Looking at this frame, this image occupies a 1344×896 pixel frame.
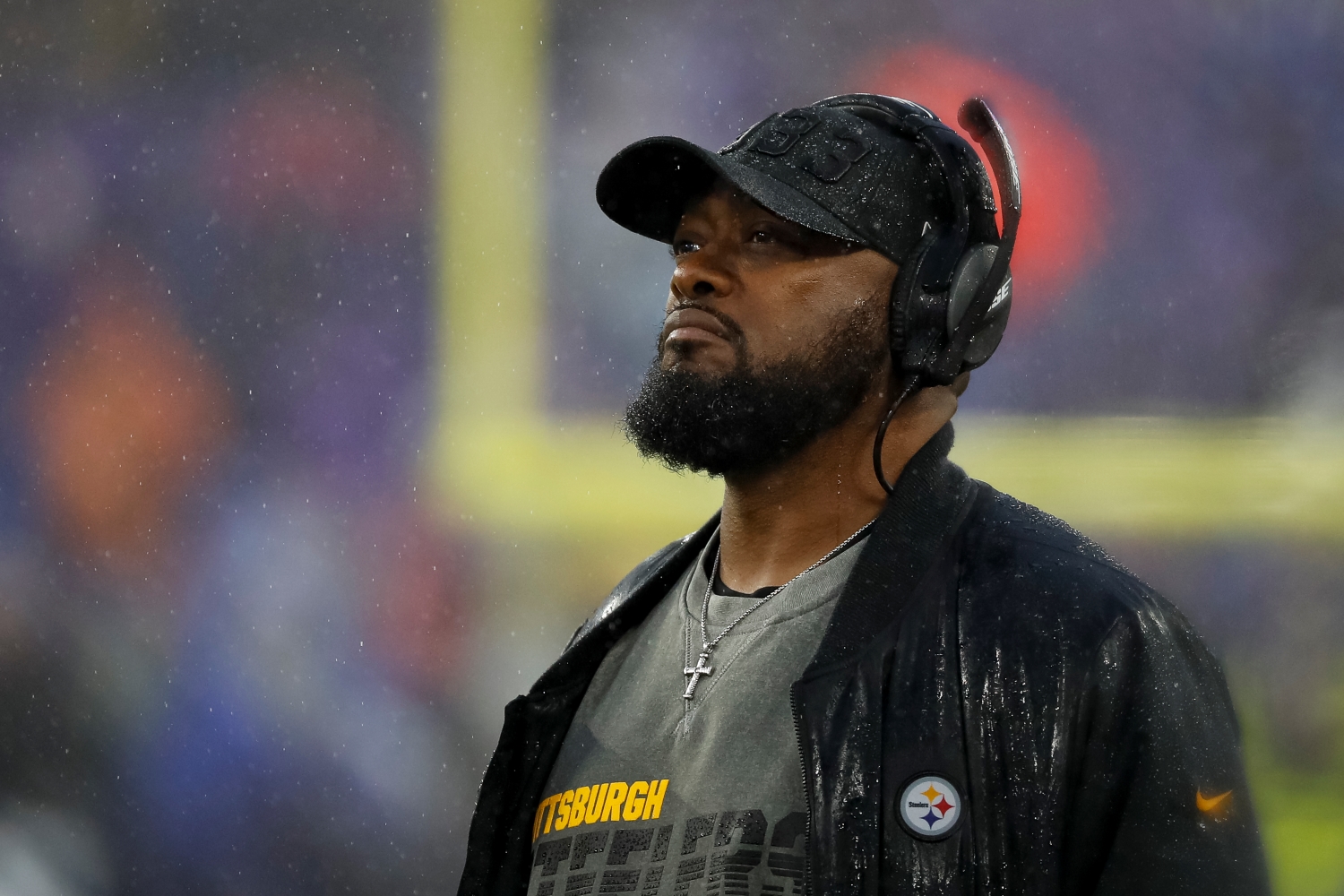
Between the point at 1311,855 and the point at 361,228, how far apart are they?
291cm

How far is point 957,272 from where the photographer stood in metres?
1.72

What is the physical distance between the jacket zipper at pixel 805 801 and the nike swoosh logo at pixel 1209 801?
0.35 meters

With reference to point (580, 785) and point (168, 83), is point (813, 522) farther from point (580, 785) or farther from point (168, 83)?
point (168, 83)

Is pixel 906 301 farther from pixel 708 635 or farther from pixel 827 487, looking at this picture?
pixel 708 635

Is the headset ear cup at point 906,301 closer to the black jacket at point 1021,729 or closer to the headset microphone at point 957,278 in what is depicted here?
the headset microphone at point 957,278

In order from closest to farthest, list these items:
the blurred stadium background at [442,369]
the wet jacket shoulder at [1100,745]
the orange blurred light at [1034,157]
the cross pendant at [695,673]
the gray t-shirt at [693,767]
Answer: the wet jacket shoulder at [1100,745] < the gray t-shirt at [693,767] < the cross pendant at [695,673] < the blurred stadium background at [442,369] < the orange blurred light at [1034,157]


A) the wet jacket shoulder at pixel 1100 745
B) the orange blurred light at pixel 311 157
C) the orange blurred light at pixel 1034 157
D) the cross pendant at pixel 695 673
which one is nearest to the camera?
the wet jacket shoulder at pixel 1100 745

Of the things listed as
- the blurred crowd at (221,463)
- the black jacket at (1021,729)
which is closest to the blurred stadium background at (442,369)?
the blurred crowd at (221,463)

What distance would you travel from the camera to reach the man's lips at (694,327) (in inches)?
69.8

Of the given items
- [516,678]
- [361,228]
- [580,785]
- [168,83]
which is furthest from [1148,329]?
[168,83]

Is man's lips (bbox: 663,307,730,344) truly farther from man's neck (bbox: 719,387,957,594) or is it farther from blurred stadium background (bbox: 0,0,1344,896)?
blurred stadium background (bbox: 0,0,1344,896)

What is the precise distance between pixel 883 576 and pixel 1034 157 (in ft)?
8.70

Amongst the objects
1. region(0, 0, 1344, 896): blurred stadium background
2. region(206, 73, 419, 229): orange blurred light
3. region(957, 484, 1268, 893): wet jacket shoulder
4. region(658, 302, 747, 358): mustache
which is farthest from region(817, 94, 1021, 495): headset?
region(206, 73, 419, 229): orange blurred light

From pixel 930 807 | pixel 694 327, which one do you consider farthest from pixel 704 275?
pixel 930 807
